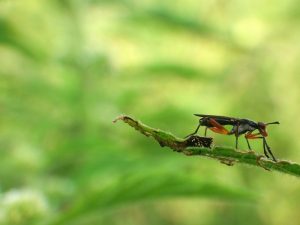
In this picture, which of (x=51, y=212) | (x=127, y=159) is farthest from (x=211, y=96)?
(x=51, y=212)

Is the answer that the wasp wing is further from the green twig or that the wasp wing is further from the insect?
the green twig

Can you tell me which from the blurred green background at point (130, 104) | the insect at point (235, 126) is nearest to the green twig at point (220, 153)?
the blurred green background at point (130, 104)

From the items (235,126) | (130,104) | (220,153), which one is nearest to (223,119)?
(235,126)

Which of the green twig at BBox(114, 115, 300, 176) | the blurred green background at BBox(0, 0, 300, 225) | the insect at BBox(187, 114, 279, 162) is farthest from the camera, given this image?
the blurred green background at BBox(0, 0, 300, 225)

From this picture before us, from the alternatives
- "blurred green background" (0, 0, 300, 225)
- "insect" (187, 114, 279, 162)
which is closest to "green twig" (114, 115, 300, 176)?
"blurred green background" (0, 0, 300, 225)

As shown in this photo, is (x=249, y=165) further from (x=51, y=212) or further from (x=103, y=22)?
(x=103, y=22)

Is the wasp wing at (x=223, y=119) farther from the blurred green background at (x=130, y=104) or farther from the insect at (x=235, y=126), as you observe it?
the blurred green background at (x=130, y=104)

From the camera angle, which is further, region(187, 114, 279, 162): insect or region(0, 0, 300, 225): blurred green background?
region(0, 0, 300, 225): blurred green background
